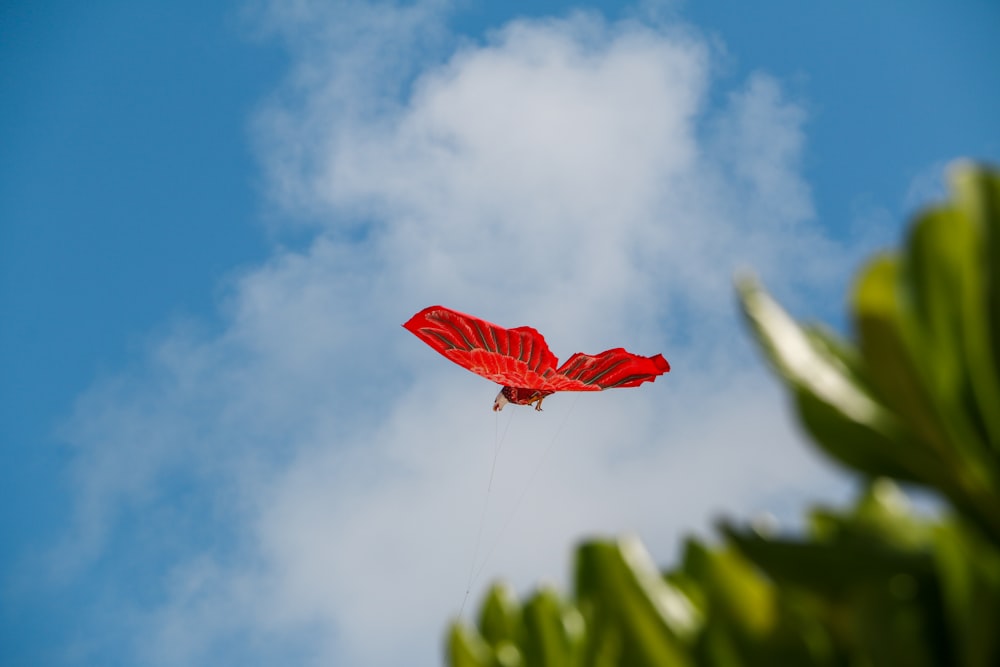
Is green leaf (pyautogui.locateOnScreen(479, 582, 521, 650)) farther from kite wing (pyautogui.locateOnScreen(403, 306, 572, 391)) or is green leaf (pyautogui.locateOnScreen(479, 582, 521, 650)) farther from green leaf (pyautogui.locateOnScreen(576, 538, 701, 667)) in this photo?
kite wing (pyautogui.locateOnScreen(403, 306, 572, 391))

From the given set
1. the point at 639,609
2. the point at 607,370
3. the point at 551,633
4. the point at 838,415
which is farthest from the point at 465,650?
the point at 607,370

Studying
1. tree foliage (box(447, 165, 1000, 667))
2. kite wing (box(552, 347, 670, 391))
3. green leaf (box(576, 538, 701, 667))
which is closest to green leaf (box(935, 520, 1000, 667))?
tree foliage (box(447, 165, 1000, 667))

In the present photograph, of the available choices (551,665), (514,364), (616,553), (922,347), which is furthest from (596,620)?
(514,364)

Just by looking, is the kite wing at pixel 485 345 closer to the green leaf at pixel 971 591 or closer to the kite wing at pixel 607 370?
the kite wing at pixel 607 370

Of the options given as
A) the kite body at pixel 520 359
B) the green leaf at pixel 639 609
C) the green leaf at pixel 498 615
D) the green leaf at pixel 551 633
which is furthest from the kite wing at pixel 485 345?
the green leaf at pixel 639 609

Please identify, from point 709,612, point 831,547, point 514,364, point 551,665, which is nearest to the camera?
point 831,547

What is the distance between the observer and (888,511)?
0.71 metres

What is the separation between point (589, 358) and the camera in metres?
6.84

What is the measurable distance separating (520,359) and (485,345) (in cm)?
29

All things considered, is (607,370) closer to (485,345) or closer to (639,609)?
(485,345)

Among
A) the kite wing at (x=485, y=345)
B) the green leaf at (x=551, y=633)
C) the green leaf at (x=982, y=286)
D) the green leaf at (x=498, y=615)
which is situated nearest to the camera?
the green leaf at (x=982, y=286)

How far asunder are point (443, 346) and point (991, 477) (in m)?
6.27

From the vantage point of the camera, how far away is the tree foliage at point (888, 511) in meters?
0.61

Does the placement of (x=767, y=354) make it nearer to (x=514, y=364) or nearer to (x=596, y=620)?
(x=596, y=620)
